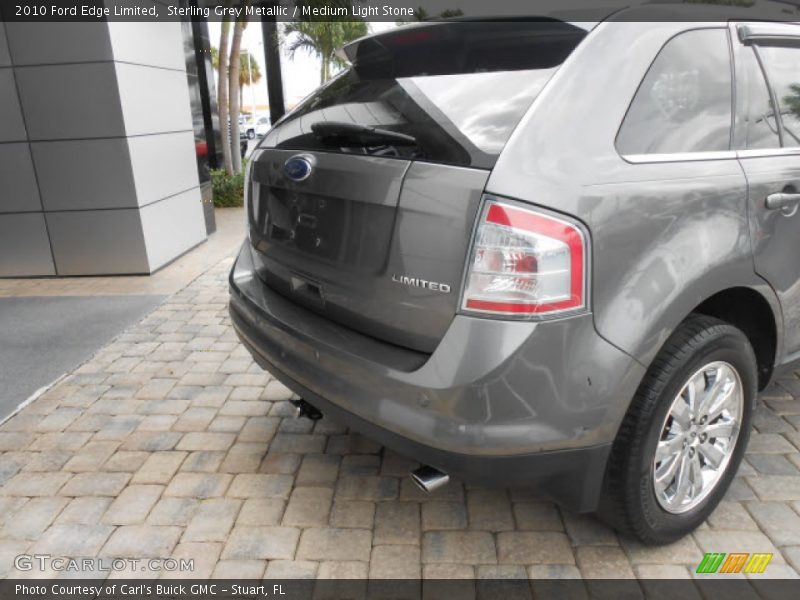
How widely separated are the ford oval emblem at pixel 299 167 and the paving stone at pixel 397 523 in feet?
4.39

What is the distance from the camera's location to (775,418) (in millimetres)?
3264

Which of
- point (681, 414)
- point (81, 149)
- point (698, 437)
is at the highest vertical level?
point (81, 149)

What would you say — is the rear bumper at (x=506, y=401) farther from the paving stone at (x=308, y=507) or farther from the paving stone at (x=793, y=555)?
the paving stone at (x=793, y=555)

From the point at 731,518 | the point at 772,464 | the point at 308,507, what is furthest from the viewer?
the point at 772,464

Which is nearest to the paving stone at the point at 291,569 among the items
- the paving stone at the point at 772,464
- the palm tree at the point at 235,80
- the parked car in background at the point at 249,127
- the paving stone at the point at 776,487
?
the paving stone at the point at 776,487

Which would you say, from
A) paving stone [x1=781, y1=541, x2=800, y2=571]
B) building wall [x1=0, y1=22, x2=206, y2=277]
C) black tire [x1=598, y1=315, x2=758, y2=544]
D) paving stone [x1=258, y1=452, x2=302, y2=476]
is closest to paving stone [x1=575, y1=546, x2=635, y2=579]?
black tire [x1=598, y1=315, x2=758, y2=544]

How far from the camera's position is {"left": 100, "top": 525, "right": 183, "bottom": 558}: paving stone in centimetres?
242

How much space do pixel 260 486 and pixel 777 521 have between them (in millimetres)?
2061

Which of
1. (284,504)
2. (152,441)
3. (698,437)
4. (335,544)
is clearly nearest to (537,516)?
(698,437)

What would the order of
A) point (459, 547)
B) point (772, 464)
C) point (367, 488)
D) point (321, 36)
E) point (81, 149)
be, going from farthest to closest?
1. point (321, 36)
2. point (81, 149)
3. point (772, 464)
4. point (367, 488)
5. point (459, 547)

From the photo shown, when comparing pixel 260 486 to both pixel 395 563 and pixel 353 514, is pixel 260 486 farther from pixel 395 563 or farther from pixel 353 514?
pixel 395 563

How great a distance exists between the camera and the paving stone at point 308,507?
2555 millimetres

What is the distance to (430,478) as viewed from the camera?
2098mm

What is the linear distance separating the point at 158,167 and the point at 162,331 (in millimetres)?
2442
